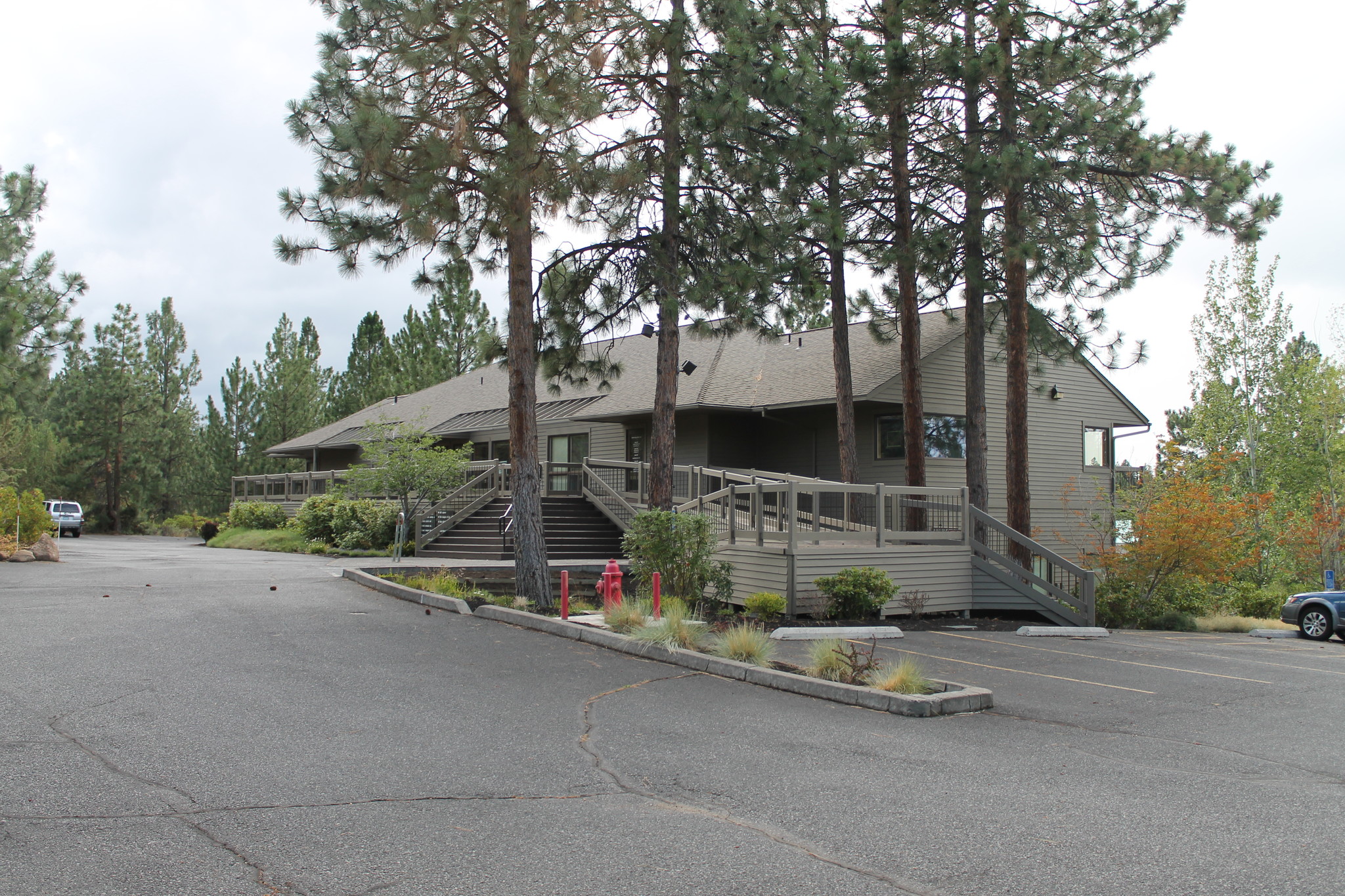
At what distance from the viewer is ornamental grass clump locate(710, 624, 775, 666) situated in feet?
33.0

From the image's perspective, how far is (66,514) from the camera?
4153 cm

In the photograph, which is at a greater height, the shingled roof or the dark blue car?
the shingled roof

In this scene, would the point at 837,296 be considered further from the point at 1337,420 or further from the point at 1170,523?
the point at 1337,420

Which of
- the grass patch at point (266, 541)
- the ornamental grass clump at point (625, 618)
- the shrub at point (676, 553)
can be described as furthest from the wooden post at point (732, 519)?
the grass patch at point (266, 541)

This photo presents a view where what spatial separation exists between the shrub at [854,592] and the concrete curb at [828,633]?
835 mm

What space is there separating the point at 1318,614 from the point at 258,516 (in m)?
31.9

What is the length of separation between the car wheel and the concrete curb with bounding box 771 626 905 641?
941cm

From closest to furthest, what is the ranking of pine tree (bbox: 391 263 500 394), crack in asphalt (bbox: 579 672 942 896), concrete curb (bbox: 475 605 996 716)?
crack in asphalt (bbox: 579 672 942 896)
concrete curb (bbox: 475 605 996 716)
pine tree (bbox: 391 263 500 394)

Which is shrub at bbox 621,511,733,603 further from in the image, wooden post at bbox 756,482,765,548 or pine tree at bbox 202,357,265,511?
pine tree at bbox 202,357,265,511

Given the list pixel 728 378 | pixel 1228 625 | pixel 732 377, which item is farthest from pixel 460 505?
pixel 1228 625

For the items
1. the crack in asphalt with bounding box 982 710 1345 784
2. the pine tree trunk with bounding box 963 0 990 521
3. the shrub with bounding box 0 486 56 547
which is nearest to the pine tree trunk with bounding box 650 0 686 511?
the pine tree trunk with bounding box 963 0 990 521

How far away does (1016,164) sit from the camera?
17109 millimetres

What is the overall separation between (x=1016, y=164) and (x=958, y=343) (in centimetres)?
945

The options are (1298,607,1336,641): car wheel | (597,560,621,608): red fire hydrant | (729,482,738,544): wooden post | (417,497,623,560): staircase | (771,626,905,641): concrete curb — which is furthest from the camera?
(417,497,623,560): staircase
